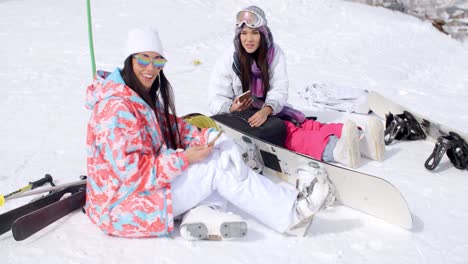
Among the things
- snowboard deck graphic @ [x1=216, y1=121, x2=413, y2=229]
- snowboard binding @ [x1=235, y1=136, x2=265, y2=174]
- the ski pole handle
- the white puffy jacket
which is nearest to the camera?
snowboard deck graphic @ [x1=216, y1=121, x2=413, y2=229]

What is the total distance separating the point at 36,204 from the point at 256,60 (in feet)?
6.98

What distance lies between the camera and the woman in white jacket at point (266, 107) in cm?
383

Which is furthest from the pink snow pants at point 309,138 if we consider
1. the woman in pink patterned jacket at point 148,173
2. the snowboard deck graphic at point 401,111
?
the woman in pink patterned jacket at point 148,173

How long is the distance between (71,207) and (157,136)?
794 millimetres

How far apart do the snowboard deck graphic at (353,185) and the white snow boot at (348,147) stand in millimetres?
429

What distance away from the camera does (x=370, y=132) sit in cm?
391

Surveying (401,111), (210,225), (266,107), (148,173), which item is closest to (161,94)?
(148,173)

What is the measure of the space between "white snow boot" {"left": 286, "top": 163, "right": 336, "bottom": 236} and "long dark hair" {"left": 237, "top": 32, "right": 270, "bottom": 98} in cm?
135

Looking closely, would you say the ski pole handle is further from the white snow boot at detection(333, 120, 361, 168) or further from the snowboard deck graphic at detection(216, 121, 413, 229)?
the white snow boot at detection(333, 120, 361, 168)

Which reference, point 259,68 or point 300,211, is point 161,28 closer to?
point 259,68

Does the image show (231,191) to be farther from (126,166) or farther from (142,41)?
(142,41)

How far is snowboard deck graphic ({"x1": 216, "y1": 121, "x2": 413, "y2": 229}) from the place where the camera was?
2985 millimetres

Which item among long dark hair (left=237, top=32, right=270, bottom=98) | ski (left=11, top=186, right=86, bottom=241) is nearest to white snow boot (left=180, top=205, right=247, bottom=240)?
ski (left=11, top=186, right=86, bottom=241)

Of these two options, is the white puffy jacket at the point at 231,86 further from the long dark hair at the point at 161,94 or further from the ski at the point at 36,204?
the ski at the point at 36,204
